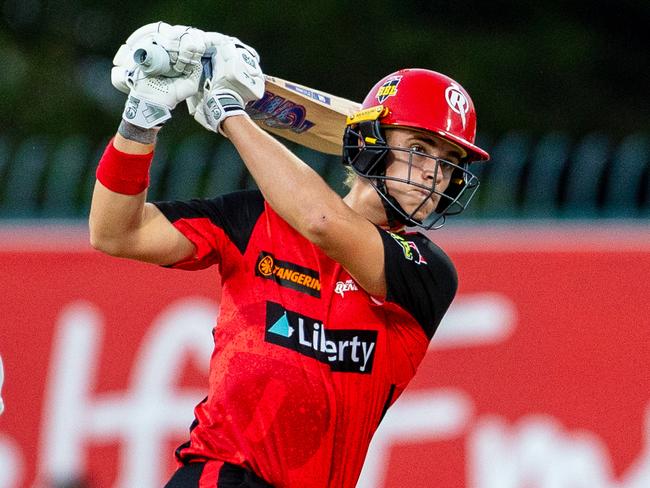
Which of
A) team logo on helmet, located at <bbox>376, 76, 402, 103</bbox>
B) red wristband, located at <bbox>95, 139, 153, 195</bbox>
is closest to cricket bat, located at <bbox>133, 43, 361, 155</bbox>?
team logo on helmet, located at <bbox>376, 76, 402, 103</bbox>

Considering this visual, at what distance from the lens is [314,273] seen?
195 inches

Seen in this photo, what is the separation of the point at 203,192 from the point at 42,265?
3.64 feet

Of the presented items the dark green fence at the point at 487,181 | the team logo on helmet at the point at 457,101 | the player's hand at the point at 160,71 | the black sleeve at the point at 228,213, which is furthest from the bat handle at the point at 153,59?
the dark green fence at the point at 487,181

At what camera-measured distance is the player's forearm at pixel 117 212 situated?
4.82 metres

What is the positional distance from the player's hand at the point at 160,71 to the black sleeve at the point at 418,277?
2.67 feet

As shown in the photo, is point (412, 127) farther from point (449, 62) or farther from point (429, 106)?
point (449, 62)

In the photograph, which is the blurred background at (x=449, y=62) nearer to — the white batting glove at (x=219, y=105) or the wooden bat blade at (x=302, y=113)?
the wooden bat blade at (x=302, y=113)

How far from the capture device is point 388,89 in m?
5.20

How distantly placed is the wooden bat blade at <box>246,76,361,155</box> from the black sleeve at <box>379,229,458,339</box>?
64 centimetres

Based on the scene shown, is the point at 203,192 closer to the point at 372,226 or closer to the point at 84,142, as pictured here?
the point at 372,226

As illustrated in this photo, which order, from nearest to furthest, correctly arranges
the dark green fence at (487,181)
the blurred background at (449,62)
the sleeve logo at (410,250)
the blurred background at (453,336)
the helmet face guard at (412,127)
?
the sleeve logo at (410,250)
the helmet face guard at (412,127)
the blurred background at (453,336)
the dark green fence at (487,181)
the blurred background at (449,62)

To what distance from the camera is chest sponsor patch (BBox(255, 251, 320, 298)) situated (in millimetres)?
4941

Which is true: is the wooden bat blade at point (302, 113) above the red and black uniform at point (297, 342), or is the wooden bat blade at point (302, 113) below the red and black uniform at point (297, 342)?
above

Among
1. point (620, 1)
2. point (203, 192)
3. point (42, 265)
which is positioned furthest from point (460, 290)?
point (620, 1)
